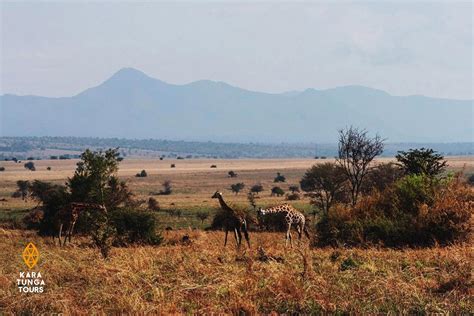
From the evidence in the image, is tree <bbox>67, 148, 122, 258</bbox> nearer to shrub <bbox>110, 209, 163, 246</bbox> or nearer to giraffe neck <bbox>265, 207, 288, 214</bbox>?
shrub <bbox>110, 209, 163, 246</bbox>

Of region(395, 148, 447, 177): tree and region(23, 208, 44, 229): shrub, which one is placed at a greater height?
region(395, 148, 447, 177): tree

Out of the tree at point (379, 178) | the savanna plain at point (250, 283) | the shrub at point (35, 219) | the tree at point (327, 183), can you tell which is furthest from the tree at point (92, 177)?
the tree at point (379, 178)

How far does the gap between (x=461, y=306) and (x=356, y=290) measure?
77.6 inches

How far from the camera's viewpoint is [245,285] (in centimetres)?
1167

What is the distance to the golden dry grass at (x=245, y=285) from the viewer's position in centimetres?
1073

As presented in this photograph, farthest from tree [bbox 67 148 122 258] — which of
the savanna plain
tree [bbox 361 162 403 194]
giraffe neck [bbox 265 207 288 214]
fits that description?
tree [bbox 361 162 403 194]

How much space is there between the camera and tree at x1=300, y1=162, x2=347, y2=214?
169 ft

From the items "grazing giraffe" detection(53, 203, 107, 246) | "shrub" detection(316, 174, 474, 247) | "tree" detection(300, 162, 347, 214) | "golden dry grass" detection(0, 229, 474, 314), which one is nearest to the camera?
"golden dry grass" detection(0, 229, 474, 314)

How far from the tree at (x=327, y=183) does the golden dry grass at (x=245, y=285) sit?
113 feet

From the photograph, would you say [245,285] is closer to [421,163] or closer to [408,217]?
[408,217]

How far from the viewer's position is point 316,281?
39.6ft

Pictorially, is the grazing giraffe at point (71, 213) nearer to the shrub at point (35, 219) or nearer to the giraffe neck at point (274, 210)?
the giraffe neck at point (274, 210)

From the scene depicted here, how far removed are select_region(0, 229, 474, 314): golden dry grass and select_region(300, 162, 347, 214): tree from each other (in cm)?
3432

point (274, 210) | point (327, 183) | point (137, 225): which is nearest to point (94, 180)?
point (137, 225)
